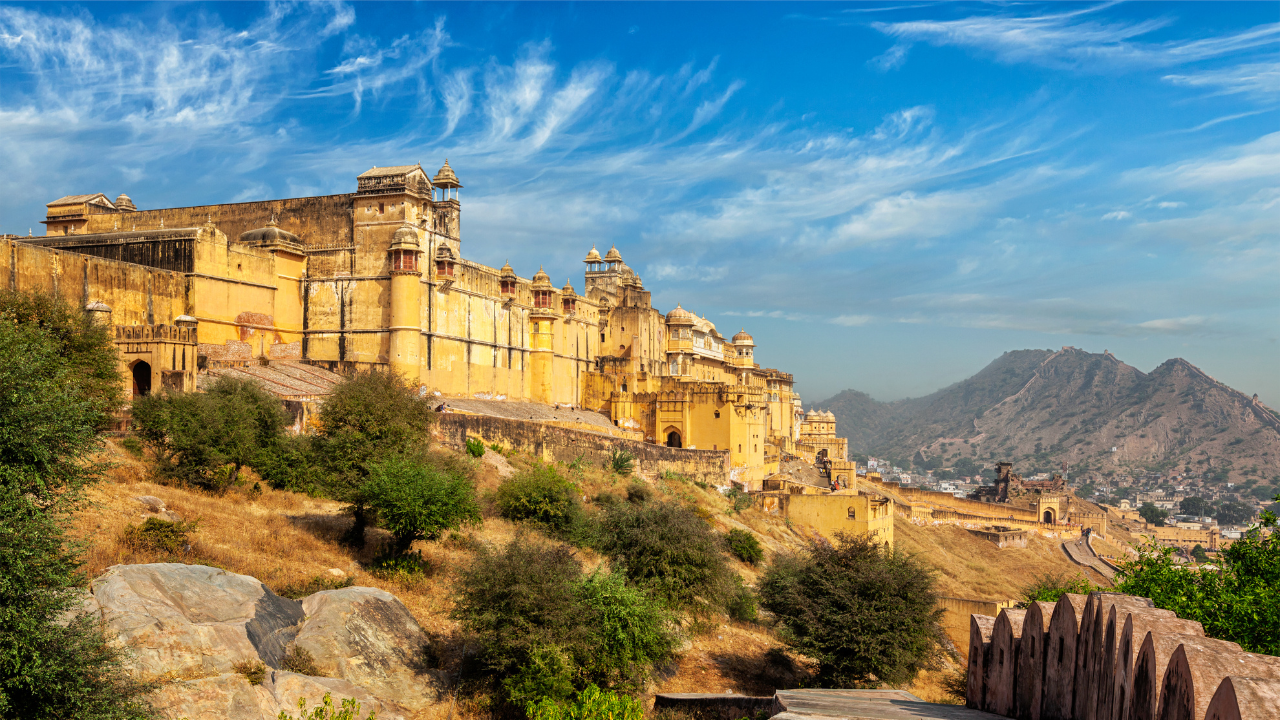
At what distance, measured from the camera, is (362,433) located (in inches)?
841

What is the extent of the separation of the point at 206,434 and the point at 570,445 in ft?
55.6

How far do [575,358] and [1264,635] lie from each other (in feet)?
129

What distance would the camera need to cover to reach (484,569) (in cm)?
1554

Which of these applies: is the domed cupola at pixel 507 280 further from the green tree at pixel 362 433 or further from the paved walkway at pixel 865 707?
the paved walkway at pixel 865 707

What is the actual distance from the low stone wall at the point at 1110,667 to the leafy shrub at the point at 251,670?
971 centimetres

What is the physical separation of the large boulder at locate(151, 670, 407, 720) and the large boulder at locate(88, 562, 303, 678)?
36cm

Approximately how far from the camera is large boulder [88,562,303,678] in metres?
12.1

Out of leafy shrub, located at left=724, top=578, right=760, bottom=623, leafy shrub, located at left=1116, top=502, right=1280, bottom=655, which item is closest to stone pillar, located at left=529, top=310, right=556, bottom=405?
leafy shrub, located at left=724, top=578, right=760, bottom=623

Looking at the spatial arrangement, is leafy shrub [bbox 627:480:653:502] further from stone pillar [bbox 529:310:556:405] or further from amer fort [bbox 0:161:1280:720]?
stone pillar [bbox 529:310:556:405]

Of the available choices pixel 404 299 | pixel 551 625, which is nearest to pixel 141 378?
pixel 404 299

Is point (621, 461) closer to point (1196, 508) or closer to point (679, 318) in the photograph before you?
point (679, 318)

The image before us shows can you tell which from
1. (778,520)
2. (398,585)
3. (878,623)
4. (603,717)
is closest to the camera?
(603,717)

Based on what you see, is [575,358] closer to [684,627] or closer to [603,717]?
[684,627]

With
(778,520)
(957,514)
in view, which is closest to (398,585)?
(778,520)
